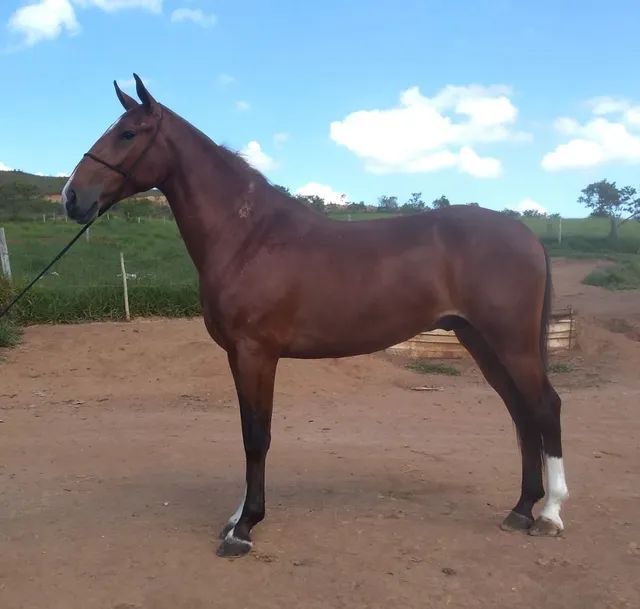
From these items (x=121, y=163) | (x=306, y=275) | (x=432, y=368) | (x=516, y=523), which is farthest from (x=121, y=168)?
(x=432, y=368)

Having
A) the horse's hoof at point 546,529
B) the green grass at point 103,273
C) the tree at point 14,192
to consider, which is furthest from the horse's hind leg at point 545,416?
the tree at point 14,192

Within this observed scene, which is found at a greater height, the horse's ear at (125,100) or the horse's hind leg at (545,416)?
the horse's ear at (125,100)

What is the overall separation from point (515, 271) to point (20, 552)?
3085mm

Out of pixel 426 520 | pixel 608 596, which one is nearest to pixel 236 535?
pixel 426 520

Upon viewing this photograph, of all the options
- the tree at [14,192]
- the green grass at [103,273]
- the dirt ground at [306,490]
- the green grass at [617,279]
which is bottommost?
the dirt ground at [306,490]

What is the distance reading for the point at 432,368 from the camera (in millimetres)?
9219

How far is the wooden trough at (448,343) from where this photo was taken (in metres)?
9.80

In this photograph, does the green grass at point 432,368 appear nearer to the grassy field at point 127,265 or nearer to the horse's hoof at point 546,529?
the grassy field at point 127,265

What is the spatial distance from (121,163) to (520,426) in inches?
109

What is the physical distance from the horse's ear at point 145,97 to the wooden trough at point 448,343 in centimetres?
676

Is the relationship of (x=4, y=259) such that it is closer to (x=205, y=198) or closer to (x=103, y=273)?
(x=103, y=273)

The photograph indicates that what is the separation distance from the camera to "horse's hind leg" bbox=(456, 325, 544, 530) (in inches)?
148

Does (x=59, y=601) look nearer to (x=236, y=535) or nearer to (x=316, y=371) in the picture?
(x=236, y=535)

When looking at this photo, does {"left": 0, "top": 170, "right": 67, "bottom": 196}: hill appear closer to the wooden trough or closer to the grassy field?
the grassy field
